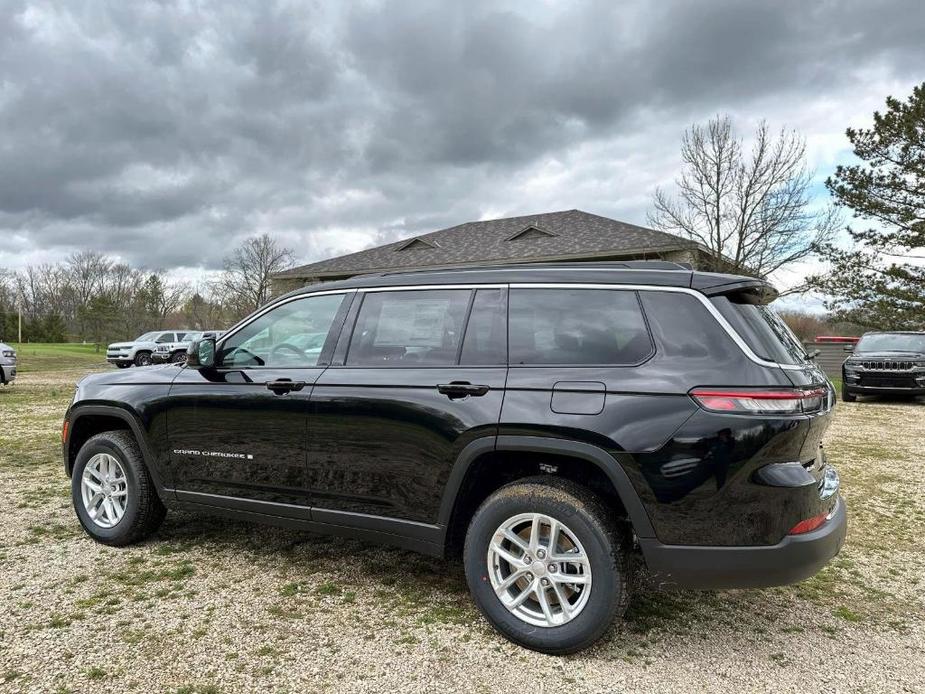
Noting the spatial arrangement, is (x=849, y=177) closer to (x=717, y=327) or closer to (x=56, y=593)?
(x=717, y=327)

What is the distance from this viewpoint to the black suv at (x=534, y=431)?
8.71 ft

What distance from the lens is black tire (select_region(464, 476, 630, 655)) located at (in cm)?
278

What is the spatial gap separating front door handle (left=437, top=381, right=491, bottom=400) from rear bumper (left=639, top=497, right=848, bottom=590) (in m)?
0.96

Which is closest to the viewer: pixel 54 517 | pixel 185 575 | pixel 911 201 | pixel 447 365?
pixel 447 365

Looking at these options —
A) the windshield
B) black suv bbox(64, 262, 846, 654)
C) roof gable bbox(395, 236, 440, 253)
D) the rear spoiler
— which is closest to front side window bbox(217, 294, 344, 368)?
black suv bbox(64, 262, 846, 654)

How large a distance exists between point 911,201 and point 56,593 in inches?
1122

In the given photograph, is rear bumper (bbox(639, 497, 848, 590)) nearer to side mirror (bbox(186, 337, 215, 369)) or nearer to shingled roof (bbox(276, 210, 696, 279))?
side mirror (bbox(186, 337, 215, 369))

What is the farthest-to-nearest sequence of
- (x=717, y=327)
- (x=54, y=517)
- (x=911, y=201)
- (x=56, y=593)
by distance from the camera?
1. (x=911, y=201)
2. (x=54, y=517)
3. (x=56, y=593)
4. (x=717, y=327)

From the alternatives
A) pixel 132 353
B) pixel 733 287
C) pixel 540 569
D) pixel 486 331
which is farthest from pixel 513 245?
pixel 540 569

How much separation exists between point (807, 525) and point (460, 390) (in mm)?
1575

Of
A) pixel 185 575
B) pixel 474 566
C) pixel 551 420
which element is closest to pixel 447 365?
pixel 551 420

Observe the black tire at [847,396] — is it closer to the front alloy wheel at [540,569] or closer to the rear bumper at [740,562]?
the rear bumper at [740,562]

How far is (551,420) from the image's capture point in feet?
9.46

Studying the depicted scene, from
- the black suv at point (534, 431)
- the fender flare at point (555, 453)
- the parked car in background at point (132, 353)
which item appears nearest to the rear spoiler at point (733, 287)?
the black suv at point (534, 431)
